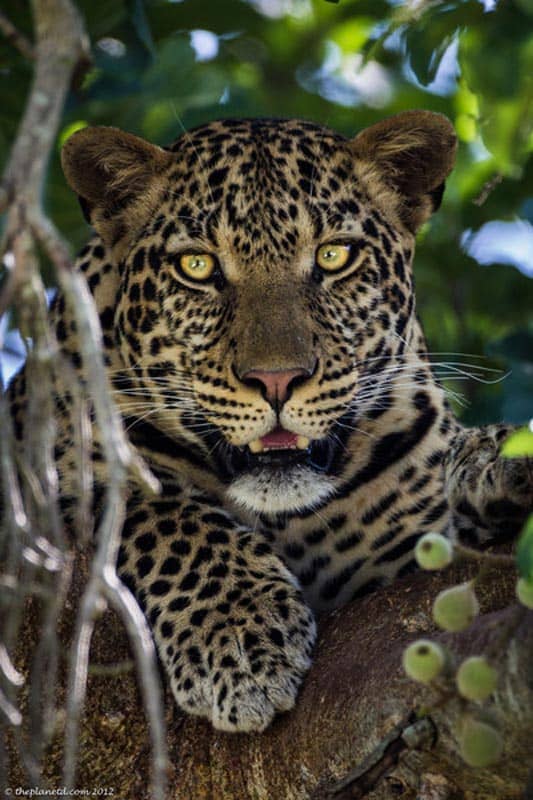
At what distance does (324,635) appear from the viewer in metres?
4.40

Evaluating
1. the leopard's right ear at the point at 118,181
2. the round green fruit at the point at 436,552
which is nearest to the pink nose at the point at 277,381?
the leopard's right ear at the point at 118,181

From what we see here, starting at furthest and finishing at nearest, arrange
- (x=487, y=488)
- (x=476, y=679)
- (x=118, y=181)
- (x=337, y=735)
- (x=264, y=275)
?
(x=118, y=181) < (x=264, y=275) < (x=487, y=488) < (x=337, y=735) < (x=476, y=679)

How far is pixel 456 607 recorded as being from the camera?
2.94 metres

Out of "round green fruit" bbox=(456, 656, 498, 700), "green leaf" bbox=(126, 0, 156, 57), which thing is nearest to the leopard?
"green leaf" bbox=(126, 0, 156, 57)

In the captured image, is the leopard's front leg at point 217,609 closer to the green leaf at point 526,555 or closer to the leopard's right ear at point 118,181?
the leopard's right ear at point 118,181

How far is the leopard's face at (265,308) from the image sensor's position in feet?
16.0

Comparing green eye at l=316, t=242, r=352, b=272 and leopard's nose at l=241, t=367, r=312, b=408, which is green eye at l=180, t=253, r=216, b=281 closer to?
green eye at l=316, t=242, r=352, b=272

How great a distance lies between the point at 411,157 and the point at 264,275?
936mm

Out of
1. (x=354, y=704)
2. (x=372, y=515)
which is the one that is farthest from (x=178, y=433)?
(x=354, y=704)

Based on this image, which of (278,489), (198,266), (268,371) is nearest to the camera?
(268,371)

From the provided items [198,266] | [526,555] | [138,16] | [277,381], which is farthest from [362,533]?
[526,555]

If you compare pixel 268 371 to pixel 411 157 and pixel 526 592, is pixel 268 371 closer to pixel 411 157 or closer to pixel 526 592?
pixel 411 157

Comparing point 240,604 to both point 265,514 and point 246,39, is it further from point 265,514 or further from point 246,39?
point 246,39

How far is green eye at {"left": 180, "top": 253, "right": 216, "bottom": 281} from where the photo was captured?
5.28 metres
